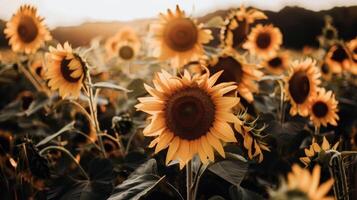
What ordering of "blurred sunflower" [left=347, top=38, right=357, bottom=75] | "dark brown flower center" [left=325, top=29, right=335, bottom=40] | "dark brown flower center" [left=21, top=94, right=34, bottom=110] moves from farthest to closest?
"dark brown flower center" [left=325, top=29, right=335, bottom=40], "blurred sunflower" [left=347, top=38, right=357, bottom=75], "dark brown flower center" [left=21, top=94, right=34, bottom=110]

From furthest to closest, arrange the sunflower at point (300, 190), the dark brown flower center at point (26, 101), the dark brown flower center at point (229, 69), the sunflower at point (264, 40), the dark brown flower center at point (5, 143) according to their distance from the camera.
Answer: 1. the sunflower at point (264, 40)
2. the dark brown flower center at point (26, 101)
3. the dark brown flower center at point (5, 143)
4. the dark brown flower center at point (229, 69)
5. the sunflower at point (300, 190)

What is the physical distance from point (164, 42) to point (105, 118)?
1.91ft

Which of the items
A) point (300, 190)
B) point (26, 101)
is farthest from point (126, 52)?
point (300, 190)

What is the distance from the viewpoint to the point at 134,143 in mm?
2580

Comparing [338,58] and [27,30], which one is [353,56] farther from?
[27,30]

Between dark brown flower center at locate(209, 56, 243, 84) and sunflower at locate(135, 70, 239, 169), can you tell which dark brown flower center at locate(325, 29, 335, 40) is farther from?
sunflower at locate(135, 70, 239, 169)

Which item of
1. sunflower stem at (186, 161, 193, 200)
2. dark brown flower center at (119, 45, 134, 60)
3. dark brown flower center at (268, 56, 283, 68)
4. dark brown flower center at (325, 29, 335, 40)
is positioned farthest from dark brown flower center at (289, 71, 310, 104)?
dark brown flower center at (325, 29, 335, 40)

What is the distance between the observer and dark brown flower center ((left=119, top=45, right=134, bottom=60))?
4.09 metres

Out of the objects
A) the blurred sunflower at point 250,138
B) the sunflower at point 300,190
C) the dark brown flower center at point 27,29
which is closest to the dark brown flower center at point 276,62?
the dark brown flower center at point 27,29

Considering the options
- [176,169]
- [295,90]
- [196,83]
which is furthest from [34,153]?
[295,90]

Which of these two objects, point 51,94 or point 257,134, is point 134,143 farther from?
point 257,134

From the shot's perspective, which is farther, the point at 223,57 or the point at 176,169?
the point at 223,57

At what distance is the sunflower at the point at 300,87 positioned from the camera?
239 cm

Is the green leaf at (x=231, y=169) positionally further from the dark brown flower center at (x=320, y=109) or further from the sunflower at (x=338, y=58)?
the sunflower at (x=338, y=58)
